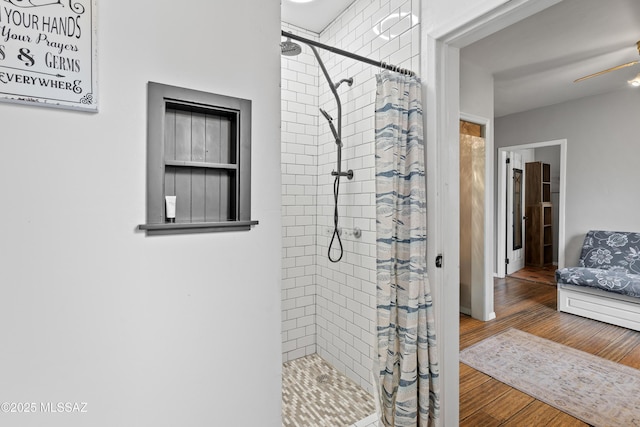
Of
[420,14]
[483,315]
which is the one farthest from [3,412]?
[483,315]

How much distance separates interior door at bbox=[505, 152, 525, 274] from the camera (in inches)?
208

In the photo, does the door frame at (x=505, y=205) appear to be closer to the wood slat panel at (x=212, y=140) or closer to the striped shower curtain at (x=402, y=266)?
the striped shower curtain at (x=402, y=266)

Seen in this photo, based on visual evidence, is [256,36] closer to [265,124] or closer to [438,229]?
[265,124]

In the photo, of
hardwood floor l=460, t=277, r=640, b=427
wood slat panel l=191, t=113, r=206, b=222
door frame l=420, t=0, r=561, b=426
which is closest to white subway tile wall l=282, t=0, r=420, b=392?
door frame l=420, t=0, r=561, b=426

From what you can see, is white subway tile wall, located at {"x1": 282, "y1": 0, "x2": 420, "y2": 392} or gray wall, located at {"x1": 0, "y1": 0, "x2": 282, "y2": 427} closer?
gray wall, located at {"x1": 0, "y1": 0, "x2": 282, "y2": 427}

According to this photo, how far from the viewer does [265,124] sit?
1140 mm

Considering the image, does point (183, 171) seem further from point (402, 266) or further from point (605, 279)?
point (605, 279)

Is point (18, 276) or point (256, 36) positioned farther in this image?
point (256, 36)

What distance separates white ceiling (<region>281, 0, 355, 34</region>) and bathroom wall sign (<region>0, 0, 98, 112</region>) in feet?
5.77

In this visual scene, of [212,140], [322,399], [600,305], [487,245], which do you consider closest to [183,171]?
[212,140]

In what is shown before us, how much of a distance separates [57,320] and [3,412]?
23 cm

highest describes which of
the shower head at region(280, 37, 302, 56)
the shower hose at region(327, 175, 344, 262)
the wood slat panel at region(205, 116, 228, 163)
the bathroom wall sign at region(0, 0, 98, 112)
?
the shower head at region(280, 37, 302, 56)

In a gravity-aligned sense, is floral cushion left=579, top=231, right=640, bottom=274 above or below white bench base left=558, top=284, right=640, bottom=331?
above

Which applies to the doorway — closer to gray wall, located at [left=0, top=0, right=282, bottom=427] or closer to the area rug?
the area rug
